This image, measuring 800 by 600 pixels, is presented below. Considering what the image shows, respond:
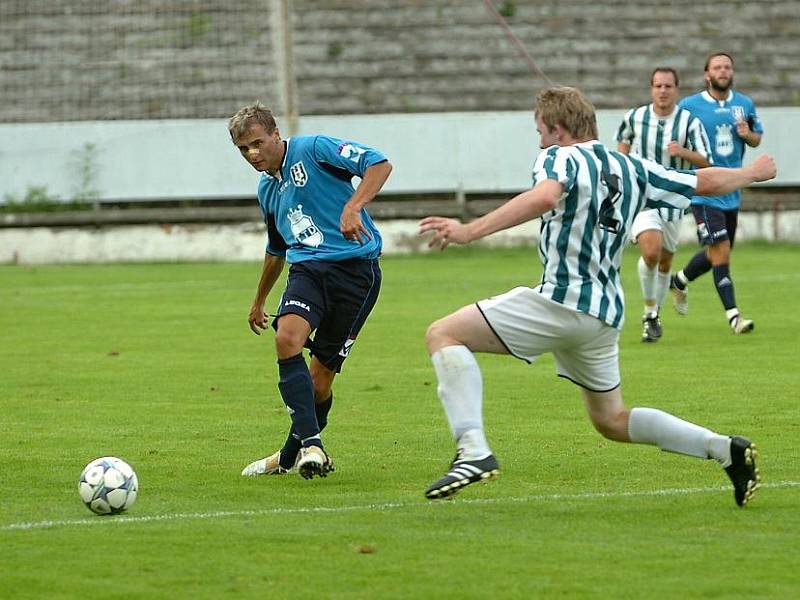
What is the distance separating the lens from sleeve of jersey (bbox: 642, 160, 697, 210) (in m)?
6.71

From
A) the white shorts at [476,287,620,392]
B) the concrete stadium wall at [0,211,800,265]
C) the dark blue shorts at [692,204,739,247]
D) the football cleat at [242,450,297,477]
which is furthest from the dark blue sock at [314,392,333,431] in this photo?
the concrete stadium wall at [0,211,800,265]

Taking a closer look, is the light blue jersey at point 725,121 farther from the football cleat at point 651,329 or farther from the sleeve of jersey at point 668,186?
the sleeve of jersey at point 668,186

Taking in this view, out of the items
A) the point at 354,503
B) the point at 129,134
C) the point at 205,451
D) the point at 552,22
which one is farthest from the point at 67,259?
the point at 354,503

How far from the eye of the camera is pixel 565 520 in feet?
21.0

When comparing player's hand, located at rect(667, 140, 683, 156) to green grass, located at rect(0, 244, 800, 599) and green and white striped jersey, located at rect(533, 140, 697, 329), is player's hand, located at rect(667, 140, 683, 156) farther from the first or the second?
green and white striped jersey, located at rect(533, 140, 697, 329)

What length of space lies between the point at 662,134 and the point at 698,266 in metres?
1.55

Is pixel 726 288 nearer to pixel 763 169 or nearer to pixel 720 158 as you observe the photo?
pixel 720 158

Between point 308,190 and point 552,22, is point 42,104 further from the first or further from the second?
point 308,190

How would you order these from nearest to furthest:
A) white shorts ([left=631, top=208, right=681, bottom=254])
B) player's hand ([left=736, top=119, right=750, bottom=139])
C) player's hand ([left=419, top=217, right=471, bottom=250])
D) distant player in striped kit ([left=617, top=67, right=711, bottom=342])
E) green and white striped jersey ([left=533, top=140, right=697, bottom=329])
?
player's hand ([left=419, top=217, right=471, bottom=250])
green and white striped jersey ([left=533, top=140, right=697, bottom=329])
distant player in striped kit ([left=617, top=67, right=711, bottom=342])
white shorts ([left=631, top=208, right=681, bottom=254])
player's hand ([left=736, top=119, right=750, bottom=139])

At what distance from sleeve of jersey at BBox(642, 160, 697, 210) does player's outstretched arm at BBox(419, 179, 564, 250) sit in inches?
24.0

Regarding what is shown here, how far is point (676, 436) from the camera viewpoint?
672 cm

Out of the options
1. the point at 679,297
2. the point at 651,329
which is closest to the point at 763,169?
the point at 651,329

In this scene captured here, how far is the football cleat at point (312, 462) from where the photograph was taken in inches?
285

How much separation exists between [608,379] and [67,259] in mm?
22133
